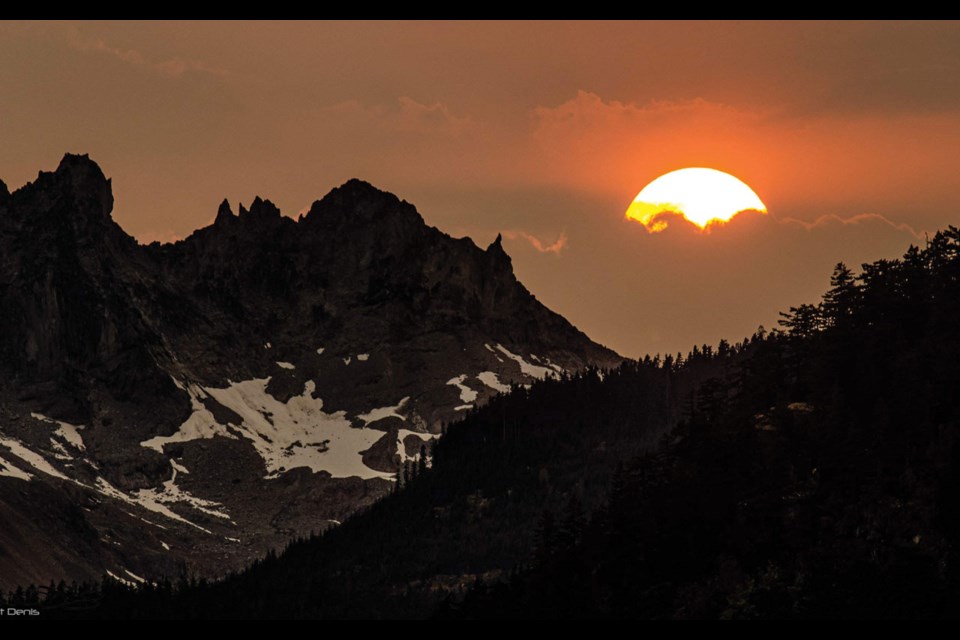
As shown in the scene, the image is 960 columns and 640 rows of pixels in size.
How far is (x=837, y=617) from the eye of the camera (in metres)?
178

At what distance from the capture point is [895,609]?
175m

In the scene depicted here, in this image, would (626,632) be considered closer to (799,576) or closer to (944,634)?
(799,576)

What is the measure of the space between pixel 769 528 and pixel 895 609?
25.1m

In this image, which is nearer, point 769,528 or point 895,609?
point 895,609

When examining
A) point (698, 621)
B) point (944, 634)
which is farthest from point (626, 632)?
point (944, 634)

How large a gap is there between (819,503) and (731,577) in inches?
450
